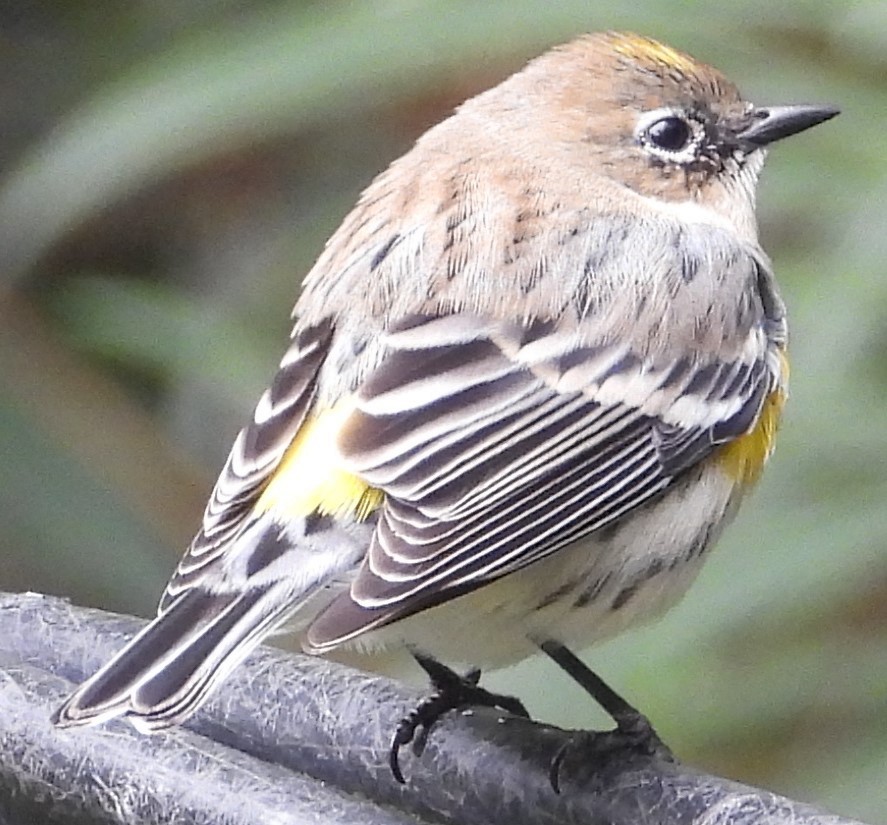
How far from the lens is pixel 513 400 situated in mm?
1779

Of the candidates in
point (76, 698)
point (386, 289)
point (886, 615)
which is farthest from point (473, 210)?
point (76, 698)

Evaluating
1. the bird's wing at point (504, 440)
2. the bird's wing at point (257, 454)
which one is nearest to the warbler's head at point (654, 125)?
the bird's wing at point (504, 440)

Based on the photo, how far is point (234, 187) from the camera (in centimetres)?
331

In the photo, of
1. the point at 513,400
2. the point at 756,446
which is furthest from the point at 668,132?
the point at 513,400

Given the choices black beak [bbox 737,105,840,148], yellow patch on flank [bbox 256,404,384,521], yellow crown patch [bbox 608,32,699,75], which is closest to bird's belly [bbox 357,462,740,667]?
yellow patch on flank [bbox 256,404,384,521]

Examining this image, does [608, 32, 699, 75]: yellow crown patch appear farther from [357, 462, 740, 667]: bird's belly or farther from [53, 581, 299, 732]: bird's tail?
[53, 581, 299, 732]: bird's tail

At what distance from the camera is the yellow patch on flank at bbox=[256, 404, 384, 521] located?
5.49 ft

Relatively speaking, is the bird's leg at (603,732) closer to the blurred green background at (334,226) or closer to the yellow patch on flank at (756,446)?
the blurred green background at (334,226)

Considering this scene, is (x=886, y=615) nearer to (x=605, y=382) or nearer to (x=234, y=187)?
(x=605, y=382)

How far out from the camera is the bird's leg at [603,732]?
170 centimetres

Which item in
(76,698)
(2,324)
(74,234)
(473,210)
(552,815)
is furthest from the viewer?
(74,234)

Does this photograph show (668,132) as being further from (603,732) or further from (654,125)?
(603,732)

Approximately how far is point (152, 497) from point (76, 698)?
4.86ft

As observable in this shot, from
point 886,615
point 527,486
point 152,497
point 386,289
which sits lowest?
point 152,497
